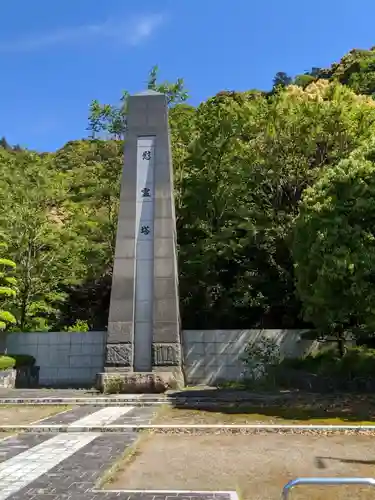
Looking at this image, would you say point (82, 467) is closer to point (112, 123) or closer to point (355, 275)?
point (355, 275)

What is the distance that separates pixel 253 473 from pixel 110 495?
1612 mm

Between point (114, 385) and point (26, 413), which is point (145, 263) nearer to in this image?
point (114, 385)

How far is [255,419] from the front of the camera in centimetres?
863

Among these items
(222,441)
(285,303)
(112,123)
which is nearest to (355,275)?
(222,441)

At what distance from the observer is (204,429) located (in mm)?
7715

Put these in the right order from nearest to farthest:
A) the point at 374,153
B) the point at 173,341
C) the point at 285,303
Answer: the point at 374,153 < the point at 173,341 < the point at 285,303

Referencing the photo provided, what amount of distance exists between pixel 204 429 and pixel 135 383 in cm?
570

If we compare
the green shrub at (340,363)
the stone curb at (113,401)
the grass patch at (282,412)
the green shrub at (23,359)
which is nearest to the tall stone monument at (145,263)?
the stone curb at (113,401)

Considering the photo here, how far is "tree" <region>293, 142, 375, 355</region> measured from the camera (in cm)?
1029

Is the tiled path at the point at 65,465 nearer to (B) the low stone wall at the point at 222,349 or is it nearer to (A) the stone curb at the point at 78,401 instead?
(A) the stone curb at the point at 78,401

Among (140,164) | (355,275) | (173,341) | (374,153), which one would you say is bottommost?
(173,341)

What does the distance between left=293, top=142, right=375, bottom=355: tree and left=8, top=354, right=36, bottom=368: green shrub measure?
9489mm

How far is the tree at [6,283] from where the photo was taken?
15617mm

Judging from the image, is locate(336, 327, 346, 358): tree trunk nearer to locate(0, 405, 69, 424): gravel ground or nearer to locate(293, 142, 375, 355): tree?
locate(293, 142, 375, 355): tree
